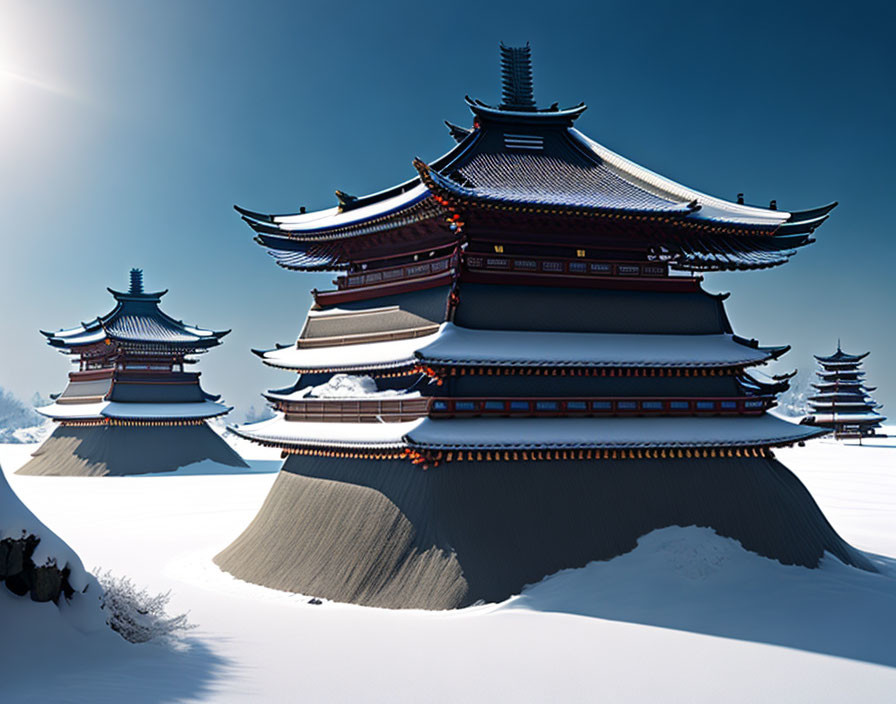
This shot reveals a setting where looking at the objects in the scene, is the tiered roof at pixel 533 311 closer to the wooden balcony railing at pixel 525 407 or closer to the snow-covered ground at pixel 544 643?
the wooden balcony railing at pixel 525 407

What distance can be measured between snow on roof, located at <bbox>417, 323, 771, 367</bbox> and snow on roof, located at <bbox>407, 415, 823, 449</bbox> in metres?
1.63

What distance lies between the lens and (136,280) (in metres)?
57.7

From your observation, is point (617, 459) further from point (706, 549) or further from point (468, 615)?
point (468, 615)

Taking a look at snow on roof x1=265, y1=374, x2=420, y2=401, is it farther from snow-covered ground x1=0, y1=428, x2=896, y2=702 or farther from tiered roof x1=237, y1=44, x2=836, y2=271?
snow-covered ground x1=0, y1=428, x2=896, y2=702

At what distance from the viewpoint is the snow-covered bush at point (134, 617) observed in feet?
46.4

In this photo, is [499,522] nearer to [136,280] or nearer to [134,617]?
[134,617]

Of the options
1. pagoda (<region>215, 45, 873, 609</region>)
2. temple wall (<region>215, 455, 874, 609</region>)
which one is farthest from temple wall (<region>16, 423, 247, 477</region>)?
temple wall (<region>215, 455, 874, 609</region>)

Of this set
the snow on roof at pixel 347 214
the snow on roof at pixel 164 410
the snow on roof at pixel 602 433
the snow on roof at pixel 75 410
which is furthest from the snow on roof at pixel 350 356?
the snow on roof at pixel 75 410

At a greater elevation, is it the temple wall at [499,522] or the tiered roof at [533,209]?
the tiered roof at [533,209]

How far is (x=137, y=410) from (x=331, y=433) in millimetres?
34650

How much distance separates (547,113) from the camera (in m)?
25.1

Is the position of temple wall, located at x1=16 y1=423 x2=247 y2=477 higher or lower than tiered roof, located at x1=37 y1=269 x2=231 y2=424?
lower

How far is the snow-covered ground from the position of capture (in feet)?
41.9

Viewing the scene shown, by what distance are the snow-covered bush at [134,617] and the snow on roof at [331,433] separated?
616cm
